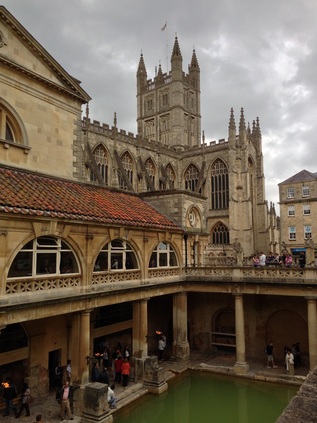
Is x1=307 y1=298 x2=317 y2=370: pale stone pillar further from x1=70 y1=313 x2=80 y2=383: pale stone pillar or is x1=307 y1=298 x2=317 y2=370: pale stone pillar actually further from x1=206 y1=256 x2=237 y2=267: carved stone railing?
x1=70 y1=313 x2=80 y2=383: pale stone pillar

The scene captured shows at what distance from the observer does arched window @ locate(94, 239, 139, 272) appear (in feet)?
58.5

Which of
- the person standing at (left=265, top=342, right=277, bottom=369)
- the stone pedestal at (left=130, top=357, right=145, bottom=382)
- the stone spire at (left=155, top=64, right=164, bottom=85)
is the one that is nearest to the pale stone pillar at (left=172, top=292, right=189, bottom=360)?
the stone pedestal at (left=130, top=357, right=145, bottom=382)

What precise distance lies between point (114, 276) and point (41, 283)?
4703 millimetres

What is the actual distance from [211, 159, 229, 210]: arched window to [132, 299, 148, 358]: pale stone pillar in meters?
37.2

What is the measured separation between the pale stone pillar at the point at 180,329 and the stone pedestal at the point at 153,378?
166 inches

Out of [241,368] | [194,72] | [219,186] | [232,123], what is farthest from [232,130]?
[241,368]

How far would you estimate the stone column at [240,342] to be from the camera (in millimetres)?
21073

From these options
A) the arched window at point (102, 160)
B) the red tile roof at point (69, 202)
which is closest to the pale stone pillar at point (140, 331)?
the red tile roof at point (69, 202)

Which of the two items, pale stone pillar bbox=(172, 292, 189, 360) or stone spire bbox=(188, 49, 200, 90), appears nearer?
pale stone pillar bbox=(172, 292, 189, 360)

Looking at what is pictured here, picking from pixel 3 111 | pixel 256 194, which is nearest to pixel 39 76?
pixel 3 111

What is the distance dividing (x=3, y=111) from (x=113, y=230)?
7.88 meters

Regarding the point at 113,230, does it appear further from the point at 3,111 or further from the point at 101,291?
the point at 3,111

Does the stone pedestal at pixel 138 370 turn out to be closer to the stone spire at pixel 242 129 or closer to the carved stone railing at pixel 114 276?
the carved stone railing at pixel 114 276

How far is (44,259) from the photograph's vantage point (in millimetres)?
15391
